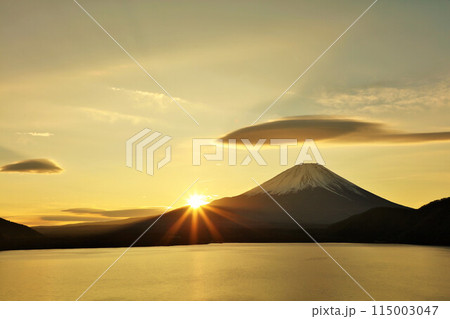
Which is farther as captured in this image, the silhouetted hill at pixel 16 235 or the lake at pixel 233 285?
the silhouetted hill at pixel 16 235

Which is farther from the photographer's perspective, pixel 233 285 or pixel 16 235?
pixel 16 235

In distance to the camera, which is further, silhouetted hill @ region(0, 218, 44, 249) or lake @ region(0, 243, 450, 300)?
silhouetted hill @ region(0, 218, 44, 249)

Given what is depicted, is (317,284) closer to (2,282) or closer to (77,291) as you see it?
(77,291)

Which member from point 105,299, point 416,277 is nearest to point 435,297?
point 416,277
